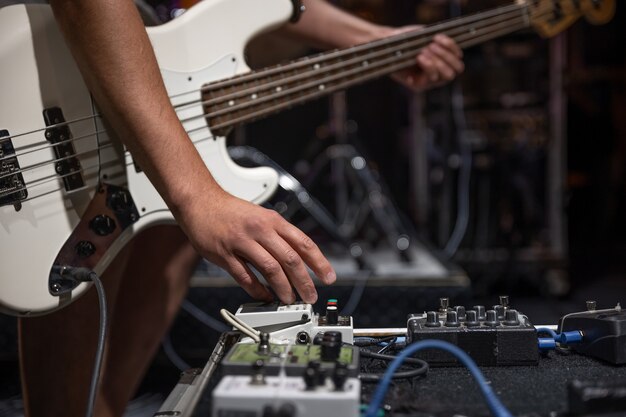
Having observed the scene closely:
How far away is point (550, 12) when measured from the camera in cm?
159

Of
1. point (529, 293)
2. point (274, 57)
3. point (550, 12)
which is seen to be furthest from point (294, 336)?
point (529, 293)

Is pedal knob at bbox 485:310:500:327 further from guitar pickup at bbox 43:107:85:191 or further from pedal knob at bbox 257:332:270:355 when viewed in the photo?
guitar pickup at bbox 43:107:85:191

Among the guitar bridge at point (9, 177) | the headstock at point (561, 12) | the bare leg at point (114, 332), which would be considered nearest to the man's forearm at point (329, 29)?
the headstock at point (561, 12)

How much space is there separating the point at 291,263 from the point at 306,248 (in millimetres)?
24

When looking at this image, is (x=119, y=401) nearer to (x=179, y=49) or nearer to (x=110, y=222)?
(x=110, y=222)

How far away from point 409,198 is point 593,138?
1.22 metres

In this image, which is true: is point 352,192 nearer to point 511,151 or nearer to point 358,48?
point 511,151

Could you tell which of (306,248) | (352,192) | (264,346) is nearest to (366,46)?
(306,248)

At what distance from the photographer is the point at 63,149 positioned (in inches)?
38.9

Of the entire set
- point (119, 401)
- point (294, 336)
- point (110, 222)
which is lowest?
point (119, 401)

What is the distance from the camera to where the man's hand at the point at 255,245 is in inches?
30.4

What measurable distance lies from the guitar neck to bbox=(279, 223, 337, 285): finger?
1.44ft

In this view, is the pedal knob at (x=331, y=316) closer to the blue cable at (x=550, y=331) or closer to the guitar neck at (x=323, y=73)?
the blue cable at (x=550, y=331)

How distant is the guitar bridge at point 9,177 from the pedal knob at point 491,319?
24.8 inches
